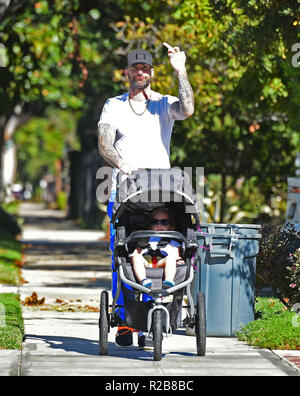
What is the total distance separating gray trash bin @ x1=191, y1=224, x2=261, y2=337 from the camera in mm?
9461

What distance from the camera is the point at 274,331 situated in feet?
29.2

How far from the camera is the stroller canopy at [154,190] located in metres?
7.81

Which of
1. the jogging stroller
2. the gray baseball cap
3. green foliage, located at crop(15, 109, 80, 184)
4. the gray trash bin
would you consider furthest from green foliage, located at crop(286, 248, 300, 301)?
green foliage, located at crop(15, 109, 80, 184)

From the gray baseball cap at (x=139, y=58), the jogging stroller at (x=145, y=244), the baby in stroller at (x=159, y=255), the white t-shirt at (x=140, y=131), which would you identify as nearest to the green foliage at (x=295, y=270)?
the jogging stroller at (x=145, y=244)

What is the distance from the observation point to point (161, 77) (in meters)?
15.6

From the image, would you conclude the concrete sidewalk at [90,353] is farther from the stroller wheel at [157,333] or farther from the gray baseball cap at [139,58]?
the gray baseball cap at [139,58]

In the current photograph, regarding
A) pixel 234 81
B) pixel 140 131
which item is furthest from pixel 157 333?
pixel 234 81

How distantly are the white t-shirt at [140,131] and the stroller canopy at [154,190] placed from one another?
0.40 m

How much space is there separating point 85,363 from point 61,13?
13235 millimetres

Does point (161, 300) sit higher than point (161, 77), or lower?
lower

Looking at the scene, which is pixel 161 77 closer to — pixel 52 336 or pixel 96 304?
pixel 96 304

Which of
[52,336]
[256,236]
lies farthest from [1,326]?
[256,236]

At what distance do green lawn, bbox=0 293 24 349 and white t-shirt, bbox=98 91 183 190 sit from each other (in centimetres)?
159

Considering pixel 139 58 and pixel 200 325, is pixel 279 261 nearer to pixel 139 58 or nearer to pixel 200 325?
pixel 200 325
